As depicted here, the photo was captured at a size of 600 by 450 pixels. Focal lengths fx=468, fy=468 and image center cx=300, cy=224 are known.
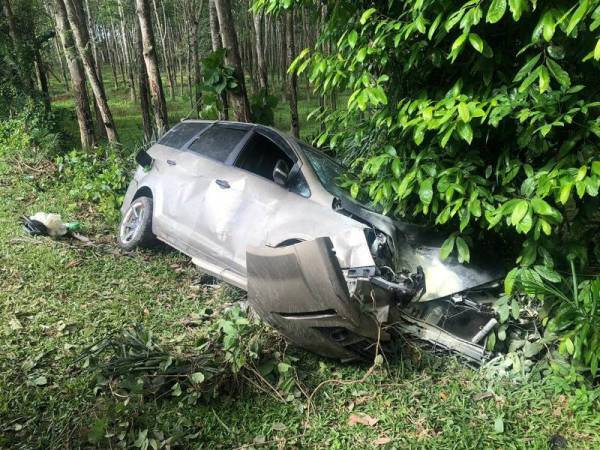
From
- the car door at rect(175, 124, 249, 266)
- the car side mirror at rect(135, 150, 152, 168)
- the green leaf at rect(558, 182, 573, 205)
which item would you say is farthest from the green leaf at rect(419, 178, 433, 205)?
the car side mirror at rect(135, 150, 152, 168)

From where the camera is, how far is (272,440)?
3119 millimetres

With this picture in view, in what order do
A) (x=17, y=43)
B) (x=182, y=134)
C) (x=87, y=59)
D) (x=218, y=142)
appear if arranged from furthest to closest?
(x=17, y=43) → (x=87, y=59) → (x=182, y=134) → (x=218, y=142)

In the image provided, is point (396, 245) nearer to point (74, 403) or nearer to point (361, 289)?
point (361, 289)

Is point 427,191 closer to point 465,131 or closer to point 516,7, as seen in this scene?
point 465,131

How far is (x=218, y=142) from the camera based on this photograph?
17.3 feet

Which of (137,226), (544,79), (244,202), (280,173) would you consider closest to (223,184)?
(244,202)

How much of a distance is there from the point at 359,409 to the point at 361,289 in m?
0.89

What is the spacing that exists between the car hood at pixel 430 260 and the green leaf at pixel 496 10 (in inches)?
77.8

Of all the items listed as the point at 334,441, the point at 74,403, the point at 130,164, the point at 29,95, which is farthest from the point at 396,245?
the point at 29,95

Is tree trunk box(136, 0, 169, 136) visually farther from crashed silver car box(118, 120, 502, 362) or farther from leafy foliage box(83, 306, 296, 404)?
leafy foliage box(83, 306, 296, 404)

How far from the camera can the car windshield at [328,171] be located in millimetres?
4410

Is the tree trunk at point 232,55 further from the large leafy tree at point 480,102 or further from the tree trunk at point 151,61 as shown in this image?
the large leafy tree at point 480,102

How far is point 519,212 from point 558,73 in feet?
2.76

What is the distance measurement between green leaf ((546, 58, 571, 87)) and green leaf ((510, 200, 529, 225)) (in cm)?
72
